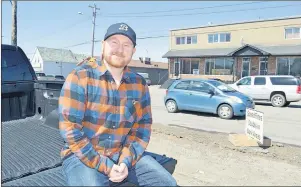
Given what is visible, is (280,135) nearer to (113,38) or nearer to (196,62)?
(113,38)

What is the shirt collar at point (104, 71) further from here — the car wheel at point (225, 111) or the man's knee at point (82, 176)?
the car wheel at point (225, 111)

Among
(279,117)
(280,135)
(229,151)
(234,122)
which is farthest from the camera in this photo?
(279,117)

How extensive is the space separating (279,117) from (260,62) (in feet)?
66.7

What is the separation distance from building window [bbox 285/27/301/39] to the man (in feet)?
104

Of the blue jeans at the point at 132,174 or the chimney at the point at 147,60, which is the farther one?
the chimney at the point at 147,60

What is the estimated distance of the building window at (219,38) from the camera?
112ft

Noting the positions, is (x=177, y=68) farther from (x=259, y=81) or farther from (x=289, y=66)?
(x=259, y=81)

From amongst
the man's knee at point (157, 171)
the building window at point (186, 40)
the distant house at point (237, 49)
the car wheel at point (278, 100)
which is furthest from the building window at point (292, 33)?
the man's knee at point (157, 171)

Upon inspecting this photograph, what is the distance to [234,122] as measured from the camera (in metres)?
10.4

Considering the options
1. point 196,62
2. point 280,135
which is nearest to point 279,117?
point 280,135

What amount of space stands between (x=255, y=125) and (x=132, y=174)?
4.67 meters

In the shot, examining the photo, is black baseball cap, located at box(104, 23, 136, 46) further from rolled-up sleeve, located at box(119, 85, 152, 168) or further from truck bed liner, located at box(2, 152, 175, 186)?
truck bed liner, located at box(2, 152, 175, 186)

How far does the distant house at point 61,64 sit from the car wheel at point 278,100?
37.6 meters

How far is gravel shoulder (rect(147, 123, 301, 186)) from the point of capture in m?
4.27
